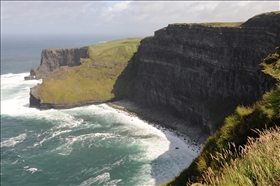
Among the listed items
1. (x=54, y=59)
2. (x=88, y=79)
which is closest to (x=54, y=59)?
→ (x=54, y=59)

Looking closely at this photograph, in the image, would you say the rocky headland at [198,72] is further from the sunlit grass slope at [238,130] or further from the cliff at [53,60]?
the cliff at [53,60]

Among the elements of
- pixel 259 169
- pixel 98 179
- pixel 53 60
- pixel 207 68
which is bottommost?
pixel 98 179

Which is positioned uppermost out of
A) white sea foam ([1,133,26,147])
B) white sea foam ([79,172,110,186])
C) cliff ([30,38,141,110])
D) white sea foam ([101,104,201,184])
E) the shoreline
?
cliff ([30,38,141,110])

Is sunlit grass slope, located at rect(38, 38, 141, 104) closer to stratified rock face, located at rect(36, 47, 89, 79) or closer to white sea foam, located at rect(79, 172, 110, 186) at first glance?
stratified rock face, located at rect(36, 47, 89, 79)

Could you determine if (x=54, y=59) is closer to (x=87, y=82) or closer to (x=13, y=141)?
(x=87, y=82)

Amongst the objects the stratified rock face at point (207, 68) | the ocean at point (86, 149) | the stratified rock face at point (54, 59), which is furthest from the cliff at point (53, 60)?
the stratified rock face at point (207, 68)

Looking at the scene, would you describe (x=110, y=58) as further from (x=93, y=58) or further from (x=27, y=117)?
(x=27, y=117)

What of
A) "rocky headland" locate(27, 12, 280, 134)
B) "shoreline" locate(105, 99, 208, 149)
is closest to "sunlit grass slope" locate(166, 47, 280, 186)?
"rocky headland" locate(27, 12, 280, 134)
